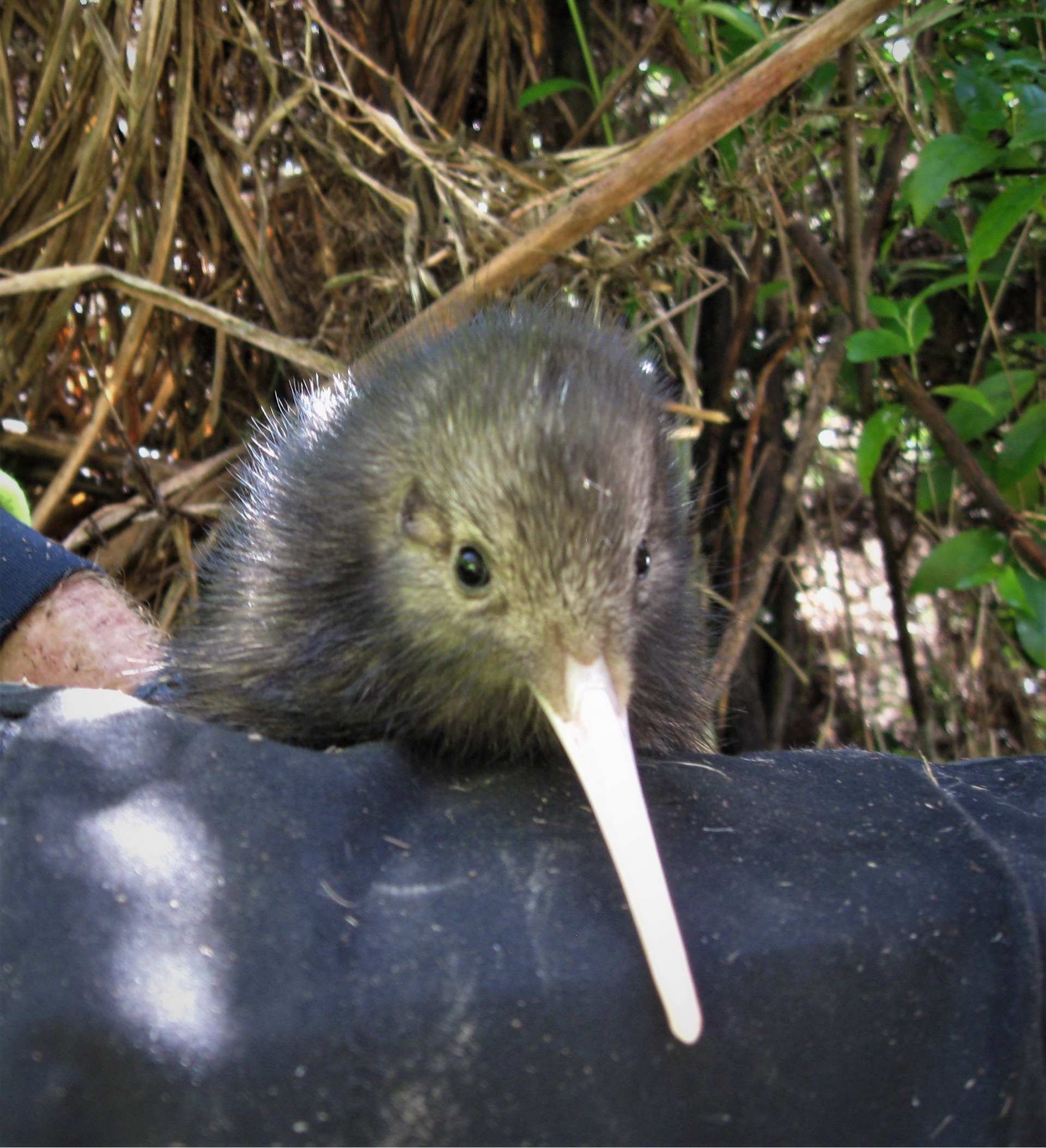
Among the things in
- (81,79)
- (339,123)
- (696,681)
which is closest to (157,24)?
(81,79)

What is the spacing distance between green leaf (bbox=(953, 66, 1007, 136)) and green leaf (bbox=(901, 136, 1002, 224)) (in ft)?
0.10

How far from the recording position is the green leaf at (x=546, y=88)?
286cm

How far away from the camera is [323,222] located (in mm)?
3018

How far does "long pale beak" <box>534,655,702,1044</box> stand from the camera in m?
1.00

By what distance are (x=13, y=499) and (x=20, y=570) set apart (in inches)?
8.5

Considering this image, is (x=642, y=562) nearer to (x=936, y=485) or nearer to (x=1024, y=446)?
(x=1024, y=446)

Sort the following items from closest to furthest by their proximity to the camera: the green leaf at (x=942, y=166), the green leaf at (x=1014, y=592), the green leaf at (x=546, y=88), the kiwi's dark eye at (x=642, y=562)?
1. the kiwi's dark eye at (x=642, y=562)
2. the green leaf at (x=942, y=166)
3. the green leaf at (x=1014, y=592)
4. the green leaf at (x=546, y=88)

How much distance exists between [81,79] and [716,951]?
8.85 feet

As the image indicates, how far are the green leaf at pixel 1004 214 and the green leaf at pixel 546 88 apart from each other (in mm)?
1181

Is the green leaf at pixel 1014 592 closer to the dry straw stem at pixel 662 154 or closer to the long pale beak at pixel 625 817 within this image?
the dry straw stem at pixel 662 154

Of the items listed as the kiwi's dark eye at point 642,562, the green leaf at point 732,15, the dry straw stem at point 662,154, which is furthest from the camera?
the green leaf at point 732,15

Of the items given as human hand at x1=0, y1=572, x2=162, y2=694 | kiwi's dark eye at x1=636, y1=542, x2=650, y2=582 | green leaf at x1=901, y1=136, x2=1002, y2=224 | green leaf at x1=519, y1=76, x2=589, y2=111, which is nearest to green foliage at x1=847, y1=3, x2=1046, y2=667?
green leaf at x1=901, y1=136, x2=1002, y2=224

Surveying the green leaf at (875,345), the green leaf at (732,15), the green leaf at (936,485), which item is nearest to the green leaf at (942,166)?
the green leaf at (875,345)

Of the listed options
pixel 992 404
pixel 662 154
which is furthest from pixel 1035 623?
pixel 662 154
